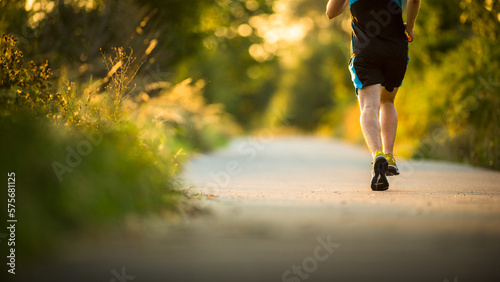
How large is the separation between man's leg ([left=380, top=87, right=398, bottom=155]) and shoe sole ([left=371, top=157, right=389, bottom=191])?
69cm

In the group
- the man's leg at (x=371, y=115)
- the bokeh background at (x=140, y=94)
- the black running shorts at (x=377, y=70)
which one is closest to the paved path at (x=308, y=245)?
the bokeh background at (x=140, y=94)

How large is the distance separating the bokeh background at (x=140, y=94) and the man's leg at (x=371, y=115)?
179 centimetres

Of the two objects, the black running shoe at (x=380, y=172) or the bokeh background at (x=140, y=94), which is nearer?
the bokeh background at (x=140, y=94)

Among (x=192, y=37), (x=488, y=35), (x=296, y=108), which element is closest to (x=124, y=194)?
(x=488, y=35)

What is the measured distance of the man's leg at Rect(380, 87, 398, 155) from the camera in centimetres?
639

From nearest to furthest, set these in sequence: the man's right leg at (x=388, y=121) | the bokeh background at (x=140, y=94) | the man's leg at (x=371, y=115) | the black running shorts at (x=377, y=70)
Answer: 1. the bokeh background at (x=140, y=94)
2. the man's leg at (x=371, y=115)
3. the black running shorts at (x=377, y=70)
4. the man's right leg at (x=388, y=121)

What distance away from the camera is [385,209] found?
4191mm

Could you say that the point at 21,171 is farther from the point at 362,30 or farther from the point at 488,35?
the point at 488,35

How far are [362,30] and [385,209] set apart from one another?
2.49 m

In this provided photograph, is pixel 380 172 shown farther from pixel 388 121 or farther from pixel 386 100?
pixel 386 100

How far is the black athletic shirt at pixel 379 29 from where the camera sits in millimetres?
6078

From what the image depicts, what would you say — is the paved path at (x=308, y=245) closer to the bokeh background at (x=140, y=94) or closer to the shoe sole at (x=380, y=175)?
the bokeh background at (x=140, y=94)

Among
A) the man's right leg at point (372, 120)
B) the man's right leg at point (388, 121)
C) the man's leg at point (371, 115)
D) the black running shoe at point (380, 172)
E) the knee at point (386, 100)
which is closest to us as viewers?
the black running shoe at point (380, 172)

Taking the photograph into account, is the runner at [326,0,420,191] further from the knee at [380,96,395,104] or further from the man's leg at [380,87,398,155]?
the knee at [380,96,395,104]
